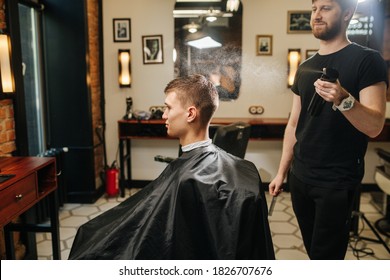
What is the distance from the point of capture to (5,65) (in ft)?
5.88

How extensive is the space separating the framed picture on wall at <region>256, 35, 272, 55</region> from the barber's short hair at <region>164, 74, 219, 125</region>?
0.88 m

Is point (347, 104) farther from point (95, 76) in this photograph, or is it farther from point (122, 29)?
point (95, 76)

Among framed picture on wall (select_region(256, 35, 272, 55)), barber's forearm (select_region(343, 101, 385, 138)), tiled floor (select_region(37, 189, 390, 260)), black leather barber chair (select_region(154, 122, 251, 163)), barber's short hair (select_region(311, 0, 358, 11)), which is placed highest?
barber's short hair (select_region(311, 0, 358, 11))

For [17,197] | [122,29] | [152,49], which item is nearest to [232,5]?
[152,49]

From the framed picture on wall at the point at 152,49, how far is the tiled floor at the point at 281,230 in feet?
3.53

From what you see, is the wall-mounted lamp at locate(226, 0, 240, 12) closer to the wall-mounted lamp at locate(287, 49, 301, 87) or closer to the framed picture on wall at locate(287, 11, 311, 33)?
the framed picture on wall at locate(287, 11, 311, 33)

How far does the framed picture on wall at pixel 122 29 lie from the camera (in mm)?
2035

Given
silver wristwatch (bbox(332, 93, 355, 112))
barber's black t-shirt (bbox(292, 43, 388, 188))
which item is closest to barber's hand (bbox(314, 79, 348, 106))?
silver wristwatch (bbox(332, 93, 355, 112))

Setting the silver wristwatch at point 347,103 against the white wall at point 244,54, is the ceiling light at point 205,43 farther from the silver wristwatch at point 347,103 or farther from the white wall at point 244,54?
the silver wristwatch at point 347,103

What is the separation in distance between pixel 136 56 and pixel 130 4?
11.6 inches

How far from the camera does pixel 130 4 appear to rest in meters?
2.02

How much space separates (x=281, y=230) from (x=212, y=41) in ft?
4.36

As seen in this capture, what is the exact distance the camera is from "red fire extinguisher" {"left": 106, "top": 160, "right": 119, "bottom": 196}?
8.89 ft

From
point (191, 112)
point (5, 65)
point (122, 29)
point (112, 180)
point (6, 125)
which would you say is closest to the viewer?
point (191, 112)
